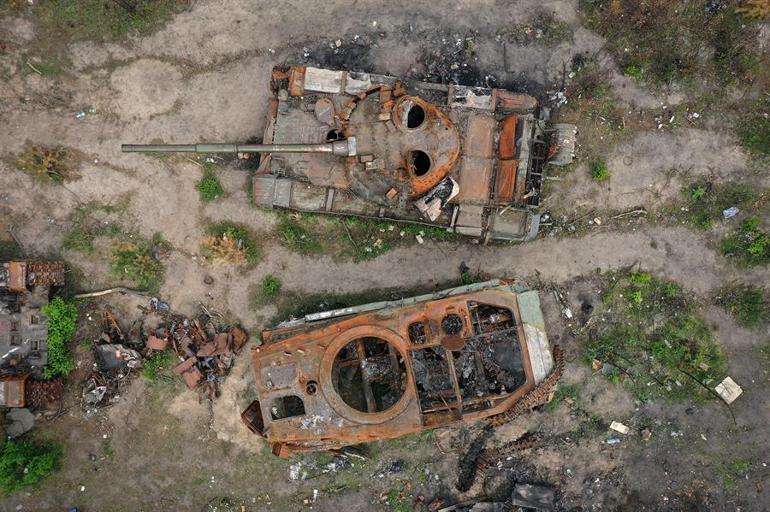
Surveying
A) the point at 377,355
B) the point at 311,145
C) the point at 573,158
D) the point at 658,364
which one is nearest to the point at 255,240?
the point at 311,145

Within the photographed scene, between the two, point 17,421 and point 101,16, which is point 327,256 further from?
point 17,421

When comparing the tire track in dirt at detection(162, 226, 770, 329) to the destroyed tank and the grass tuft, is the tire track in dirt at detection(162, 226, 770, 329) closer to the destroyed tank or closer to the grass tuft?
the grass tuft

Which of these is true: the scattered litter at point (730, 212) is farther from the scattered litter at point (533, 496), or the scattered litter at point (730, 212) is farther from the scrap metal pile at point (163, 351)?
the scrap metal pile at point (163, 351)

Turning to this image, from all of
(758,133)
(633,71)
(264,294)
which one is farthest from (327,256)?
(758,133)

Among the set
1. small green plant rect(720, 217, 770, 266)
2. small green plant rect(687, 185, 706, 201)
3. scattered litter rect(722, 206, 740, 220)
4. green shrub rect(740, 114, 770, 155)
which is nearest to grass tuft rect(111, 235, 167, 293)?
small green plant rect(687, 185, 706, 201)

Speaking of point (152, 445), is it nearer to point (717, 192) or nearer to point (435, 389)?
point (435, 389)
